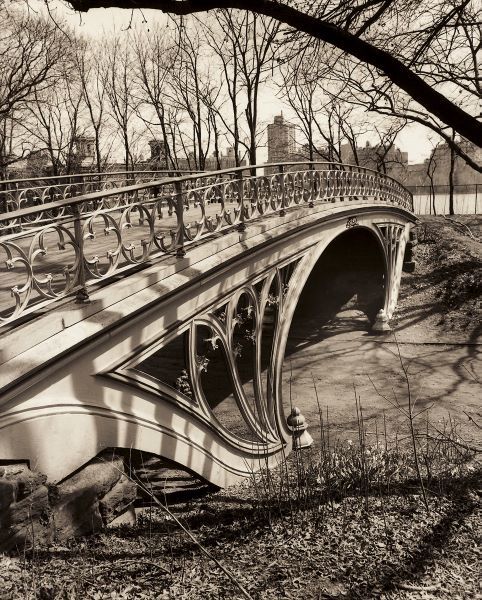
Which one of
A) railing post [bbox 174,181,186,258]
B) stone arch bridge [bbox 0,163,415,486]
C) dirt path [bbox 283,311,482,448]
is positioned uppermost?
railing post [bbox 174,181,186,258]

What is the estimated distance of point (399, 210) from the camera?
2094 cm

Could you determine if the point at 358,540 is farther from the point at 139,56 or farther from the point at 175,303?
the point at 139,56

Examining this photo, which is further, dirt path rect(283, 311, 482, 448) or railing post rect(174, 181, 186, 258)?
dirt path rect(283, 311, 482, 448)

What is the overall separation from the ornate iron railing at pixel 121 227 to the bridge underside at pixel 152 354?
20 cm

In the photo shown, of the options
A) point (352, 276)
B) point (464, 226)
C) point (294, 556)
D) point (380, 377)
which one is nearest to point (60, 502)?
point (294, 556)

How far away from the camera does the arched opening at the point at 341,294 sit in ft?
64.9

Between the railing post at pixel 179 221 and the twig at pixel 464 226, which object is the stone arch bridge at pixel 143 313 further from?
the twig at pixel 464 226

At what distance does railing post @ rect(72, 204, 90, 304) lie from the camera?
4.39 meters

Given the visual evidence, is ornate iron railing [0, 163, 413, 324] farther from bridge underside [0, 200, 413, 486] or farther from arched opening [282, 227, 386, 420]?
arched opening [282, 227, 386, 420]

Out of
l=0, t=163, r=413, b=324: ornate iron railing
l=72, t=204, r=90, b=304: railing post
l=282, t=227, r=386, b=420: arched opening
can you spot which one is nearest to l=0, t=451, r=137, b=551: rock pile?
l=0, t=163, r=413, b=324: ornate iron railing

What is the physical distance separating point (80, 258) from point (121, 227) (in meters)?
0.49

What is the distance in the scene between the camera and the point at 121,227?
4.80 meters

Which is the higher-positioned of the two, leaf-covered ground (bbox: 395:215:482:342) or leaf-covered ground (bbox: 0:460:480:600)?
leaf-covered ground (bbox: 0:460:480:600)

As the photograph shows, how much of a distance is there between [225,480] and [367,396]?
24.7ft
